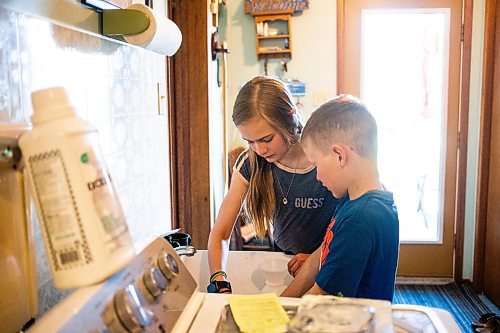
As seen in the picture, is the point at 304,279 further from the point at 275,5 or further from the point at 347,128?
the point at 275,5

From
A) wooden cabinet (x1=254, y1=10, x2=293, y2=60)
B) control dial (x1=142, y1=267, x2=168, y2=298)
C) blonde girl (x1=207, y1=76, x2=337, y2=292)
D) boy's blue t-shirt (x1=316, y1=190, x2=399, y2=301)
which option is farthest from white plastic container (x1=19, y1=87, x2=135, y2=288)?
wooden cabinet (x1=254, y1=10, x2=293, y2=60)

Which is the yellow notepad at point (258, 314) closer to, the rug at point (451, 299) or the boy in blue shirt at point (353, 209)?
the boy in blue shirt at point (353, 209)

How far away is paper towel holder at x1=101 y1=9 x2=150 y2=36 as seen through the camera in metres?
1.07

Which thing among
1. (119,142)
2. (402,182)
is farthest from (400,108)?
(119,142)

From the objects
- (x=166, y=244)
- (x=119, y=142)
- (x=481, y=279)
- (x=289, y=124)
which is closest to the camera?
(x=166, y=244)

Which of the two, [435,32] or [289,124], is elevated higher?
[435,32]

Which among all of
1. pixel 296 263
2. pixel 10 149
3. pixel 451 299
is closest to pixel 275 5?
pixel 451 299

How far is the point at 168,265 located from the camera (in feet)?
2.60

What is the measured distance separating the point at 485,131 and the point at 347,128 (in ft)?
7.77

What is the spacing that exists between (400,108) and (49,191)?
299 cm

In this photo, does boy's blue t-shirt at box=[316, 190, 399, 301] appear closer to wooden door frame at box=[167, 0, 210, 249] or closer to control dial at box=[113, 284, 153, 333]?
control dial at box=[113, 284, 153, 333]

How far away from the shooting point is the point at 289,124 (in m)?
1.44

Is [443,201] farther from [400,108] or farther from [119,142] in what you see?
[119,142]

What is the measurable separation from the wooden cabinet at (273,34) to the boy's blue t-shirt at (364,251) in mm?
2311
